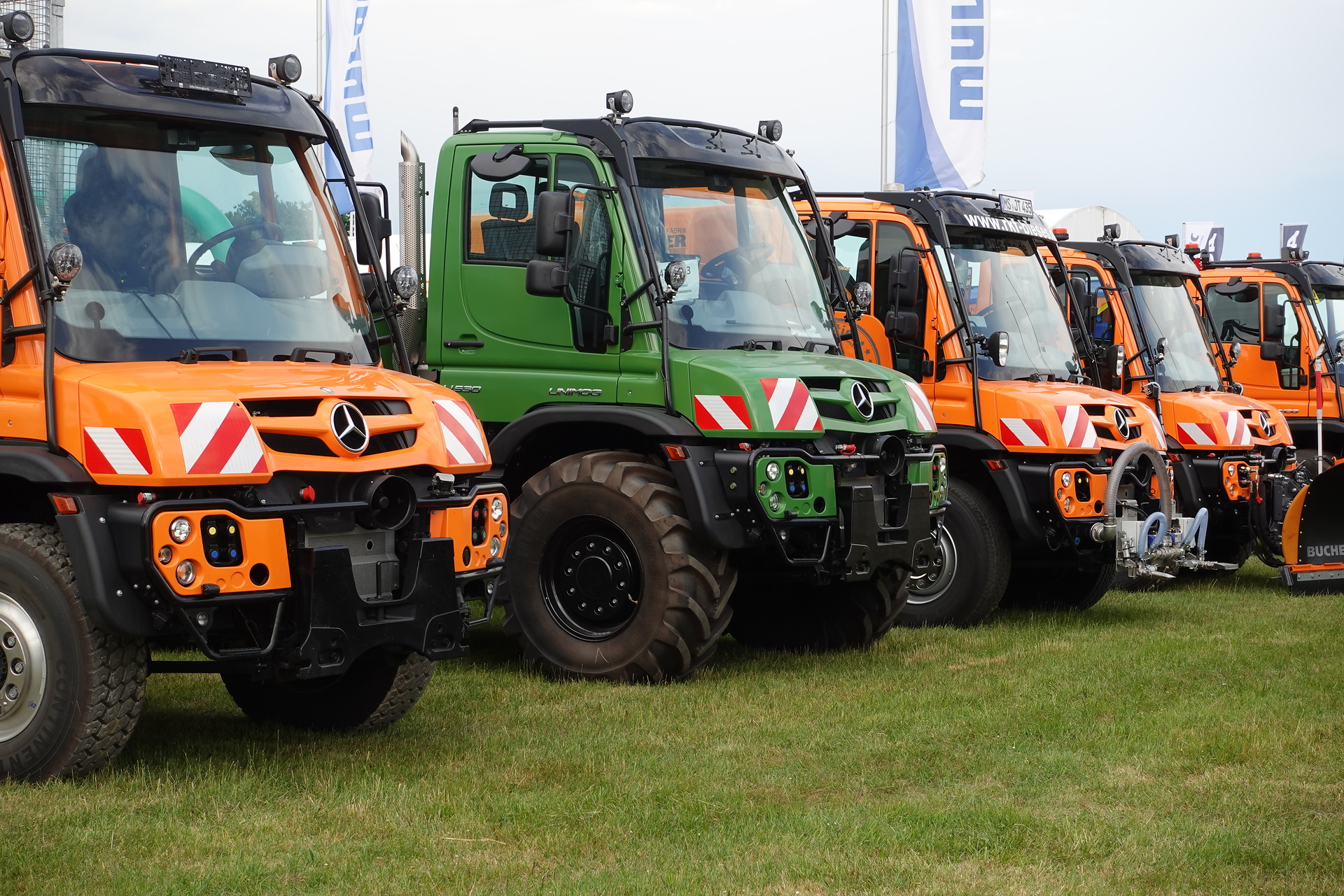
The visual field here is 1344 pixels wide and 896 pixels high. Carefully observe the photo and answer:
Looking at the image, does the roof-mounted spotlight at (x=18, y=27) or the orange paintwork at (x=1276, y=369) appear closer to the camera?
the roof-mounted spotlight at (x=18, y=27)

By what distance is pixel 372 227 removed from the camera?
7336 mm

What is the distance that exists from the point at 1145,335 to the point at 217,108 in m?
9.56

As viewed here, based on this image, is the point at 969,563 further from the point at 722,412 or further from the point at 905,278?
the point at 722,412

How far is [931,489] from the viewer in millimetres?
9203

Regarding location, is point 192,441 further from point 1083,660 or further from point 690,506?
point 1083,660

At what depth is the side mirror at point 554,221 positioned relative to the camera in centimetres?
847

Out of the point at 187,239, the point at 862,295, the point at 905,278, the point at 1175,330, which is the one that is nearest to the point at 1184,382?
the point at 1175,330

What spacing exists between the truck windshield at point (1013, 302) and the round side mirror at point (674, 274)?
332 cm

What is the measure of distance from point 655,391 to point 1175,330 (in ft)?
24.3

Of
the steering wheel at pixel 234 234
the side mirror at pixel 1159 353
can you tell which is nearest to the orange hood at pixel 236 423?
the steering wheel at pixel 234 234

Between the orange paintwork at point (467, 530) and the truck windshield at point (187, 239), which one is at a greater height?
the truck windshield at point (187, 239)

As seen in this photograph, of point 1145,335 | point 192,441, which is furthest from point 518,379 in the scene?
point 1145,335

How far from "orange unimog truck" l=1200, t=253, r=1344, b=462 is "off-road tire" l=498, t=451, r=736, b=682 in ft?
30.1

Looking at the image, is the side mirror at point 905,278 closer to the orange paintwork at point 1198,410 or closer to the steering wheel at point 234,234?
the orange paintwork at point 1198,410
